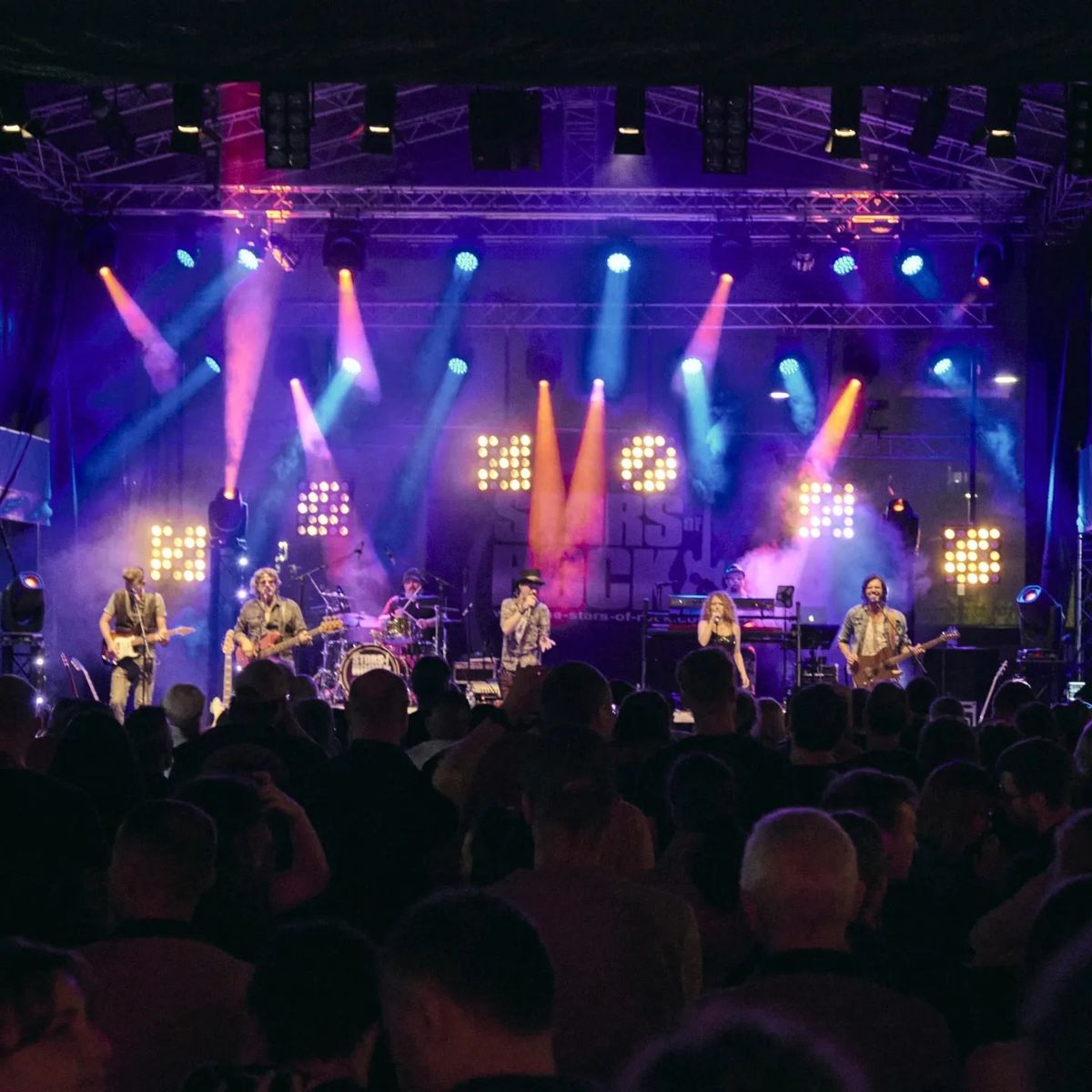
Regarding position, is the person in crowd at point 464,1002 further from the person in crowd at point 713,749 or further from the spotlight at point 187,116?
the spotlight at point 187,116

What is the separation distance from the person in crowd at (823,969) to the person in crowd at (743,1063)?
4.31 feet

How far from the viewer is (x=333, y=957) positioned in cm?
229

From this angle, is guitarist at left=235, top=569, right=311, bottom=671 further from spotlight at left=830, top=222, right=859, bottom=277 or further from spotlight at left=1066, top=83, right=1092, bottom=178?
spotlight at left=1066, top=83, right=1092, bottom=178

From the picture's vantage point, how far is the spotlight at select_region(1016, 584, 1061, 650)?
15.9 m

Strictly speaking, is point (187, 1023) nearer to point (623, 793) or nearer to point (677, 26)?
point (623, 793)

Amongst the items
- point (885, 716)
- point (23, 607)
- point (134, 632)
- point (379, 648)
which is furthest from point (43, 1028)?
point (379, 648)

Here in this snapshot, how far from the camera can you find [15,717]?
503 cm

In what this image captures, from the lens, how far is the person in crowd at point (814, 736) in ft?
17.4

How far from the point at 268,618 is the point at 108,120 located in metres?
5.18

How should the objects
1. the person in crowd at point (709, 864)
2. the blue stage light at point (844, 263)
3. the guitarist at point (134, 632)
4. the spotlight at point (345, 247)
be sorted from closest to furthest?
the person in crowd at point (709, 864) < the guitarist at point (134, 632) < the spotlight at point (345, 247) < the blue stage light at point (844, 263)

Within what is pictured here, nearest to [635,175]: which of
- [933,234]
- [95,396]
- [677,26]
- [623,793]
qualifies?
[933,234]

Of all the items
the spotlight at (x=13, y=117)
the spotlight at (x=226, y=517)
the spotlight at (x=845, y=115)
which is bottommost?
the spotlight at (x=226, y=517)

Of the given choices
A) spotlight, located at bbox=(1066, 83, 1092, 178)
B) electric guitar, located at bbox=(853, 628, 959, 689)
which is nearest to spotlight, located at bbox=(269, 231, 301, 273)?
electric guitar, located at bbox=(853, 628, 959, 689)

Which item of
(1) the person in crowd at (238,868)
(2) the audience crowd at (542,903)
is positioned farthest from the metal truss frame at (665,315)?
(1) the person in crowd at (238,868)
